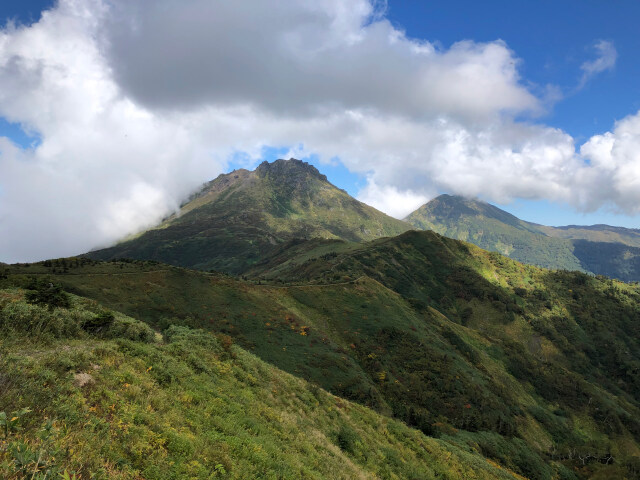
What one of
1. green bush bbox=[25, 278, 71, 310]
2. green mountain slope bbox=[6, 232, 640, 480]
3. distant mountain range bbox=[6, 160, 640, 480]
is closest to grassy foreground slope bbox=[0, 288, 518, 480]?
distant mountain range bbox=[6, 160, 640, 480]

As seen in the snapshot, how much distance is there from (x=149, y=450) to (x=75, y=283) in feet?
165

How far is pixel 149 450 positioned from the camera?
9.22 metres

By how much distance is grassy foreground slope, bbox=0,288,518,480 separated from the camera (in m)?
7.87

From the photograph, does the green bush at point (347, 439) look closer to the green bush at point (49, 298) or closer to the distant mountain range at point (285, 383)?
the distant mountain range at point (285, 383)

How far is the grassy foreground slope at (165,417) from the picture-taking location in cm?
787

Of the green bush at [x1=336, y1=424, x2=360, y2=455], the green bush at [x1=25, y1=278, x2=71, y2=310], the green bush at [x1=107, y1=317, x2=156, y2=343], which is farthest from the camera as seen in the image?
the green bush at [x1=25, y1=278, x2=71, y2=310]

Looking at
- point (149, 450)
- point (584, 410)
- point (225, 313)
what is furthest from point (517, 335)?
point (149, 450)

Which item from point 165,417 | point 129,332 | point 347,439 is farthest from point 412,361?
point 165,417

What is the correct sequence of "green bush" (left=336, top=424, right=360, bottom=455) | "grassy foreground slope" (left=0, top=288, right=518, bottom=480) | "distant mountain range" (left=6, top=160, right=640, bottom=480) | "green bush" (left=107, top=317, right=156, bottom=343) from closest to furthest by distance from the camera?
"grassy foreground slope" (left=0, top=288, right=518, bottom=480)
"distant mountain range" (left=6, top=160, right=640, bottom=480)
"green bush" (left=107, top=317, right=156, bottom=343)
"green bush" (left=336, top=424, right=360, bottom=455)

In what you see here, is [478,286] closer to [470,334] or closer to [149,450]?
[470,334]

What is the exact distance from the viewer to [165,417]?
11625 mm

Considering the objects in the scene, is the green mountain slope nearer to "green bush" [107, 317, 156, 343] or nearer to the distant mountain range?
the distant mountain range

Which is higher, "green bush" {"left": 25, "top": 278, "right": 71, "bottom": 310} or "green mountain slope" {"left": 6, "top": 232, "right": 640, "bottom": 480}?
"green bush" {"left": 25, "top": 278, "right": 71, "bottom": 310}

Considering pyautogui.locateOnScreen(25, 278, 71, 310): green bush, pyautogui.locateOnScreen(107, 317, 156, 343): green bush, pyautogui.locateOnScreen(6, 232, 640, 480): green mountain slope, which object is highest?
pyautogui.locateOnScreen(25, 278, 71, 310): green bush
